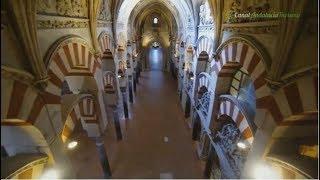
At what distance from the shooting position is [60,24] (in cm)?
353

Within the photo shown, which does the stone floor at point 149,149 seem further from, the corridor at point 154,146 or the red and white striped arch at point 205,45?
the red and white striped arch at point 205,45

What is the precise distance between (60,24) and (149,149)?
4.64 m

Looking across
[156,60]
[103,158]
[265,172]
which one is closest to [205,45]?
[265,172]

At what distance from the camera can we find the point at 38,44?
8.95ft

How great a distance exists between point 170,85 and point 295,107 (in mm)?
11170

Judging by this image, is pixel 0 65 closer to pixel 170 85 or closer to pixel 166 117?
pixel 166 117

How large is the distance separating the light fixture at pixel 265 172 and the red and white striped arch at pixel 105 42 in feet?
13.7

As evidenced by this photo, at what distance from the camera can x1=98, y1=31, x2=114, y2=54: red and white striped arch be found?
5.55 meters

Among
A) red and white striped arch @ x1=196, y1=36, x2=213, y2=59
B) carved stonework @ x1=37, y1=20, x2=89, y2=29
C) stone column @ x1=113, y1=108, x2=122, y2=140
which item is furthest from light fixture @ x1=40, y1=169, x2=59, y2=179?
red and white striped arch @ x1=196, y1=36, x2=213, y2=59

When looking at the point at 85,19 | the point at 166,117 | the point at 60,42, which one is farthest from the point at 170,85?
the point at 60,42

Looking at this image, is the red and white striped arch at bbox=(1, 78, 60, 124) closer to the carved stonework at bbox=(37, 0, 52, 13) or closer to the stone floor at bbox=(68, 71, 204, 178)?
the carved stonework at bbox=(37, 0, 52, 13)

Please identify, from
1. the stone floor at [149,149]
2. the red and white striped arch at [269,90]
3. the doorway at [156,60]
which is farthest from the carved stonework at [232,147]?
the doorway at [156,60]

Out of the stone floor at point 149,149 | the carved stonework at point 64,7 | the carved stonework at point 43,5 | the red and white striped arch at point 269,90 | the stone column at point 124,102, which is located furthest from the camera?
the stone column at point 124,102

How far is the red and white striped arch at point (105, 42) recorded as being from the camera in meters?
5.55
